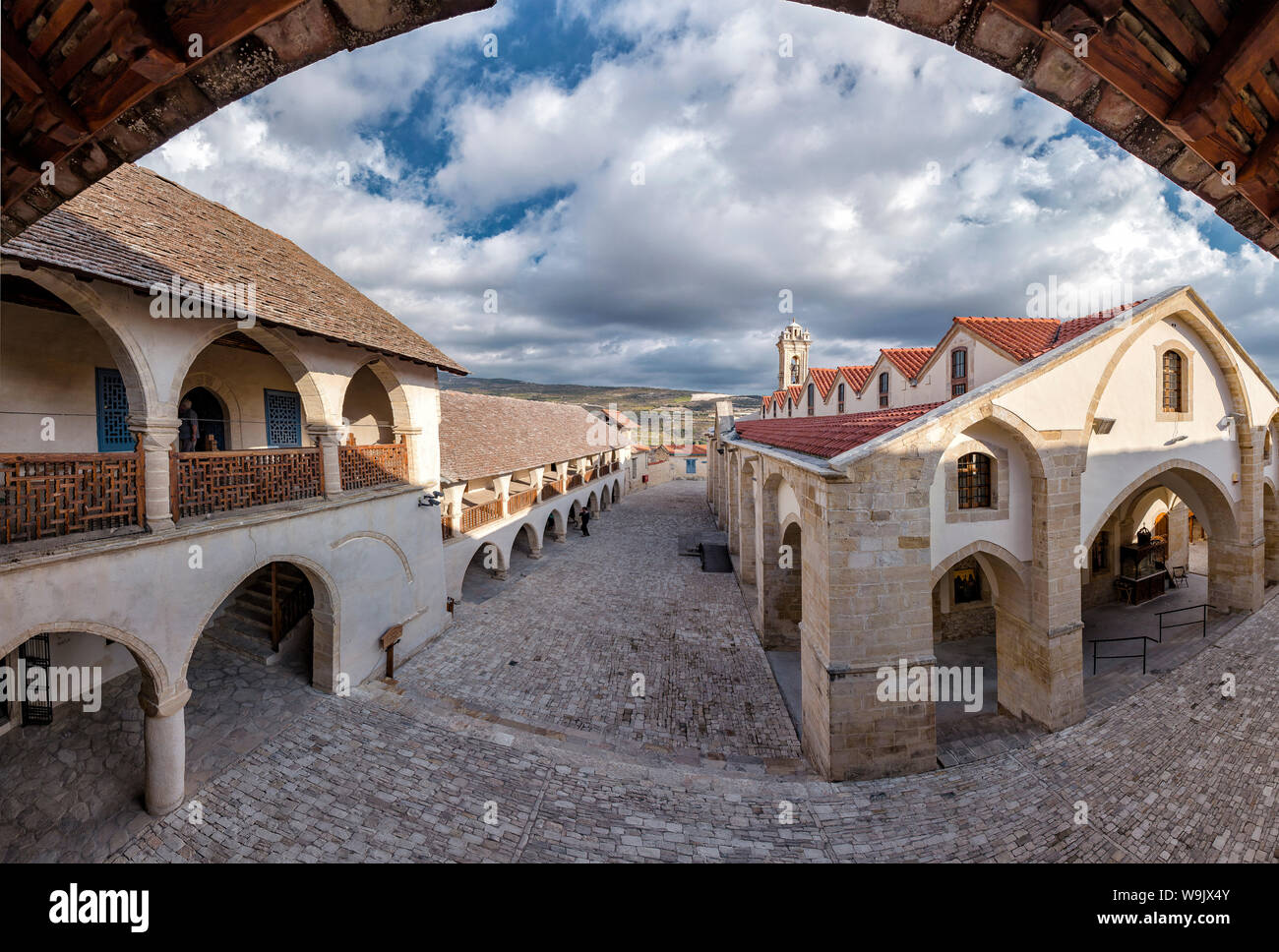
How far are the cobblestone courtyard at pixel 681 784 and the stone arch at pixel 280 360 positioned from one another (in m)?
5.30

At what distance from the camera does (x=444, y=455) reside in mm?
14867

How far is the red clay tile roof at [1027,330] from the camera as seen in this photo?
34.8 feet

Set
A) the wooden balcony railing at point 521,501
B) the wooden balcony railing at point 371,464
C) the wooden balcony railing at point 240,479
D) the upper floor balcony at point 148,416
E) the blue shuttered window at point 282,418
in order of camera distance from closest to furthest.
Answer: the upper floor balcony at point 148,416 < the wooden balcony railing at point 240,479 < the wooden balcony railing at point 371,464 < the blue shuttered window at point 282,418 < the wooden balcony railing at point 521,501

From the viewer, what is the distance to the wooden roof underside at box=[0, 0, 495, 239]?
1.69m

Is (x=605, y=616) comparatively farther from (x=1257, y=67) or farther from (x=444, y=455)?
(x=1257, y=67)

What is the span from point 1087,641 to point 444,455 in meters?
18.3

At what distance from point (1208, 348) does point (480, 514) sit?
18.9m

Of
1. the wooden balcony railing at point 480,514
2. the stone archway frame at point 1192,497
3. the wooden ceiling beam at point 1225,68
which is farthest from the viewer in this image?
the wooden balcony railing at point 480,514

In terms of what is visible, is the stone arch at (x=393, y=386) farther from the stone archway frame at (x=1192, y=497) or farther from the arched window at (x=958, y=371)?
the arched window at (x=958, y=371)

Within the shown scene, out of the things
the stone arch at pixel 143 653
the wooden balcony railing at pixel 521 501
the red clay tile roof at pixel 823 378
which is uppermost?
the red clay tile roof at pixel 823 378

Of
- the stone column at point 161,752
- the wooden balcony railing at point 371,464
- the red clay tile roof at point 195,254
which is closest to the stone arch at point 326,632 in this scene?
the wooden balcony railing at point 371,464

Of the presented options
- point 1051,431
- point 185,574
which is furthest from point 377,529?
point 1051,431

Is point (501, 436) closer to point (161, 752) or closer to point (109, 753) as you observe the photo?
point (109, 753)

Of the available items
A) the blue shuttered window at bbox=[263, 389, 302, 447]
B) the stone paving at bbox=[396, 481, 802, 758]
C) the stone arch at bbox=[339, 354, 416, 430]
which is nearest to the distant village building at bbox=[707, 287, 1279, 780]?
the stone paving at bbox=[396, 481, 802, 758]
